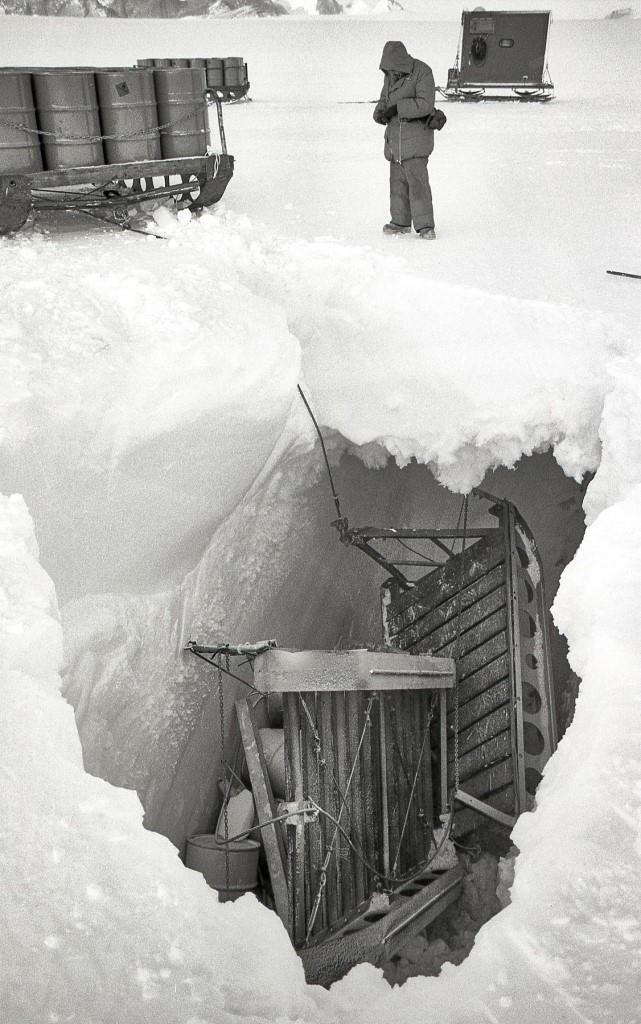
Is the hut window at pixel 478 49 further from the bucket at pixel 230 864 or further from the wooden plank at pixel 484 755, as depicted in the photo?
the bucket at pixel 230 864

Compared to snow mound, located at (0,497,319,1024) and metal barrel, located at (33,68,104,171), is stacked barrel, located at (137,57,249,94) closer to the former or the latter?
metal barrel, located at (33,68,104,171)

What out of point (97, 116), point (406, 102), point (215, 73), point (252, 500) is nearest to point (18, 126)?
point (97, 116)

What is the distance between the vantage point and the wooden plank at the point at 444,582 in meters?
5.00

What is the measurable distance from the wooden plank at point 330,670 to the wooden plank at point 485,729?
2.21 ft

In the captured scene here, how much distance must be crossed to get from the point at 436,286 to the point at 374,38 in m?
9.91

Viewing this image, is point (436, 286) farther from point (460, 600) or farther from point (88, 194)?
point (88, 194)

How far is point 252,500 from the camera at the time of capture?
4855mm

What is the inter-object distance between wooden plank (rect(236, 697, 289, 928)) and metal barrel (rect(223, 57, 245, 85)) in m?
10.7

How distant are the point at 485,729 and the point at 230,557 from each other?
6.14ft

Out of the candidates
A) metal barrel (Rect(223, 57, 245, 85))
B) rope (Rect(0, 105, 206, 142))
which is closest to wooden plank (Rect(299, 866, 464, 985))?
rope (Rect(0, 105, 206, 142))

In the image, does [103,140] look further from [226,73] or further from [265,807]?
[226,73]

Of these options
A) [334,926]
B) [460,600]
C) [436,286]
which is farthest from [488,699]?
[436,286]

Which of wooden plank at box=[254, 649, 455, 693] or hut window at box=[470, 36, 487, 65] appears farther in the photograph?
hut window at box=[470, 36, 487, 65]

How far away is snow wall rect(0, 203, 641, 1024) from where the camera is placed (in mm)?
1862
